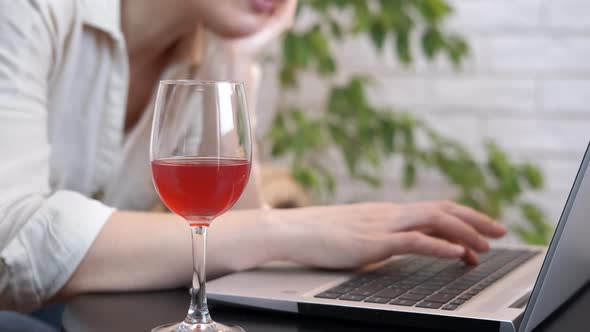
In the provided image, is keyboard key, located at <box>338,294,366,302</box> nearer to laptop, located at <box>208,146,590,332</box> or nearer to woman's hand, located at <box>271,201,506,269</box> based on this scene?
laptop, located at <box>208,146,590,332</box>

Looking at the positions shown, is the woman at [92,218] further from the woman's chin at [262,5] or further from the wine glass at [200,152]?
the woman's chin at [262,5]

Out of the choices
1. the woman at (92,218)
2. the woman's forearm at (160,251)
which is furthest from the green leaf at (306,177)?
the woman's forearm at (160,251)

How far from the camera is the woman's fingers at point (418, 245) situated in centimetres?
92

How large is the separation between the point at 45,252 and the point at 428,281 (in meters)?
0.40

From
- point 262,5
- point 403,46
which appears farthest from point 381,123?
point 262,5

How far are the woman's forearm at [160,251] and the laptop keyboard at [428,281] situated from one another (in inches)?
4.8

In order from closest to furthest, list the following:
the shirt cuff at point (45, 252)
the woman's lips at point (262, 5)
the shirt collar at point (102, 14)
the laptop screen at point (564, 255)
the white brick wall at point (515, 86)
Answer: the laptop screen at point (564, 255) < the shirt cuff at point (45, 252) < the shirt collar at point (102, 14) < the woman's lips at point (262, 5) < the white brick wall at point (515, 86)

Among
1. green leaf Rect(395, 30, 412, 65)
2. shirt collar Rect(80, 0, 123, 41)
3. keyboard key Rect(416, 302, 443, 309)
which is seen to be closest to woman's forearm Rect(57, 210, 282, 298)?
keyboard key Rect(416, 302, 443, 309)

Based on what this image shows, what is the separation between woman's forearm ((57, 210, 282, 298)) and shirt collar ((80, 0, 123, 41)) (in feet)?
1.39

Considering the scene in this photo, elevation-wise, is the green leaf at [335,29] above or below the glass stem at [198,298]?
above

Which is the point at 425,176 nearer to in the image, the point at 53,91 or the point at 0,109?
the point at 53,91

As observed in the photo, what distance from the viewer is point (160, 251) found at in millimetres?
895

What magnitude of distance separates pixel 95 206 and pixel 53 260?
82 millimetres

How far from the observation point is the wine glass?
2.26 feet
